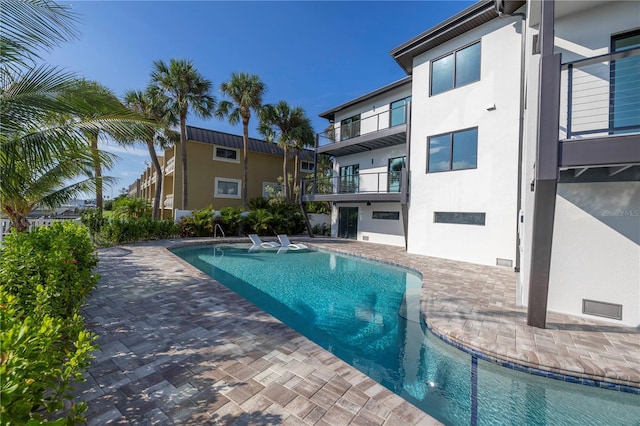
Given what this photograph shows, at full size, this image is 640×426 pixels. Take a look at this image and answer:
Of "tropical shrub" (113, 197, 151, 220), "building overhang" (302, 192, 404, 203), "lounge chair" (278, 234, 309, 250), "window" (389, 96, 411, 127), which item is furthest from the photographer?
"tropical shrub" (113, 197, 151, 220)

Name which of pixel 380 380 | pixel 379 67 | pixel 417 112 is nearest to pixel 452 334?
pixel 380 380

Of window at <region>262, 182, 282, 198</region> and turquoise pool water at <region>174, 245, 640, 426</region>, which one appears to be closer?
turquoise pool water at <region>174, 245, 640, 426</region>

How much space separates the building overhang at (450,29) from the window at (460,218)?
23.3ft

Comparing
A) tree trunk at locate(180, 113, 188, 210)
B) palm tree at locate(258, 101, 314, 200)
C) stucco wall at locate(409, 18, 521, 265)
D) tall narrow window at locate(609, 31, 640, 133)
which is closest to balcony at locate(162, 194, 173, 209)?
tree trunk at locate(180, 113, 188, 210)

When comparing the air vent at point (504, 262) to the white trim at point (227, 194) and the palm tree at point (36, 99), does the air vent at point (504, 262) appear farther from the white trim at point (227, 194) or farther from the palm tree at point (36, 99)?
the white trim at point (227, 194)

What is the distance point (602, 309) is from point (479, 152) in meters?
6.91

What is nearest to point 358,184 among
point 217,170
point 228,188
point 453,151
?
point 453,151

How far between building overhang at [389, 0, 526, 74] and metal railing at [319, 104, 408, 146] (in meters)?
→ 2.25

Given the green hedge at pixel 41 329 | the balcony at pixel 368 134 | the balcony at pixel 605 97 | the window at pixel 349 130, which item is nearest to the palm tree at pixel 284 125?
the balcony at pixel 368 134

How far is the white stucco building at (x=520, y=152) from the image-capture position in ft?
15.2

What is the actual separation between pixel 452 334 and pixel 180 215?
1711cm

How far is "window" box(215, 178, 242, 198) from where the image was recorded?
74.2 feet

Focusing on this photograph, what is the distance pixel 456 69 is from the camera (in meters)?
11.6

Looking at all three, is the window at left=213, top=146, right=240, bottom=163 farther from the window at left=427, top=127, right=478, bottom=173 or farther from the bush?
the window at left=427, top=127, right=478, bottom=173
